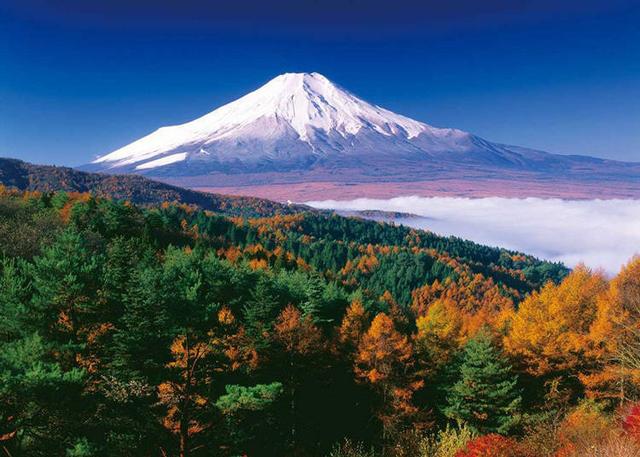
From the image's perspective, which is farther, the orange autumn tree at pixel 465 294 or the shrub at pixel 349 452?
the orange autumn tree at pixel 465 294

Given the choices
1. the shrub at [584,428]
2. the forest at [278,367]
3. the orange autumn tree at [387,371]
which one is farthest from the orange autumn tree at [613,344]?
the orange autumn tree at [387,371]

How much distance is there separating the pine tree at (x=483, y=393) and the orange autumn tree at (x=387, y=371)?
3.40m

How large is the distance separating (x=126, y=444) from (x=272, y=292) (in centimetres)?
2727

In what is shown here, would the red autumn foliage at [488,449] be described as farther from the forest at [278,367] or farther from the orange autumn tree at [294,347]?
the orange autumn tree at [294,347]

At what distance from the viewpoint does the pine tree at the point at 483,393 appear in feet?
119

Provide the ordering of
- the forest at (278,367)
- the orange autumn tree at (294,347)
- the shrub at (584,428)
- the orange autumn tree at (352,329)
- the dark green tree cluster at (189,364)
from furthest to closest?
1. the orange autumn tree at (352,329)
2. the orange autumn tree at (294,347)
3. the shrub at (584,428)
4. the forest at (278,367)
5. the dark green tree cluster at (189,364)

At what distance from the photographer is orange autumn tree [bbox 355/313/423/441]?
37.4 meters

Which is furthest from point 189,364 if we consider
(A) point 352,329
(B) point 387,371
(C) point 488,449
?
(A) point 352,329

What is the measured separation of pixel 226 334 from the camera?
36.3 meters

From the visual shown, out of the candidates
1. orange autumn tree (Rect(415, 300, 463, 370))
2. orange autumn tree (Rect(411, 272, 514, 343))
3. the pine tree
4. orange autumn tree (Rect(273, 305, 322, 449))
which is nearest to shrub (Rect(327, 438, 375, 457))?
orange autumn tree (Rect(273, 305, 322, 449))

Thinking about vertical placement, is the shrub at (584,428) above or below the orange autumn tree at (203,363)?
below

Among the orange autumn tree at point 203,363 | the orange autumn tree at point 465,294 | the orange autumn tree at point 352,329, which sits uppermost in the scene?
the orange autumn tree at point 203,363

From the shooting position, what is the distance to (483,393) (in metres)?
36.7

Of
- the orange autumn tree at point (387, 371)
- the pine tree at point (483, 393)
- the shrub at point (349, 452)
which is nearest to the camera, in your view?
the shrub at point (349, 452)
